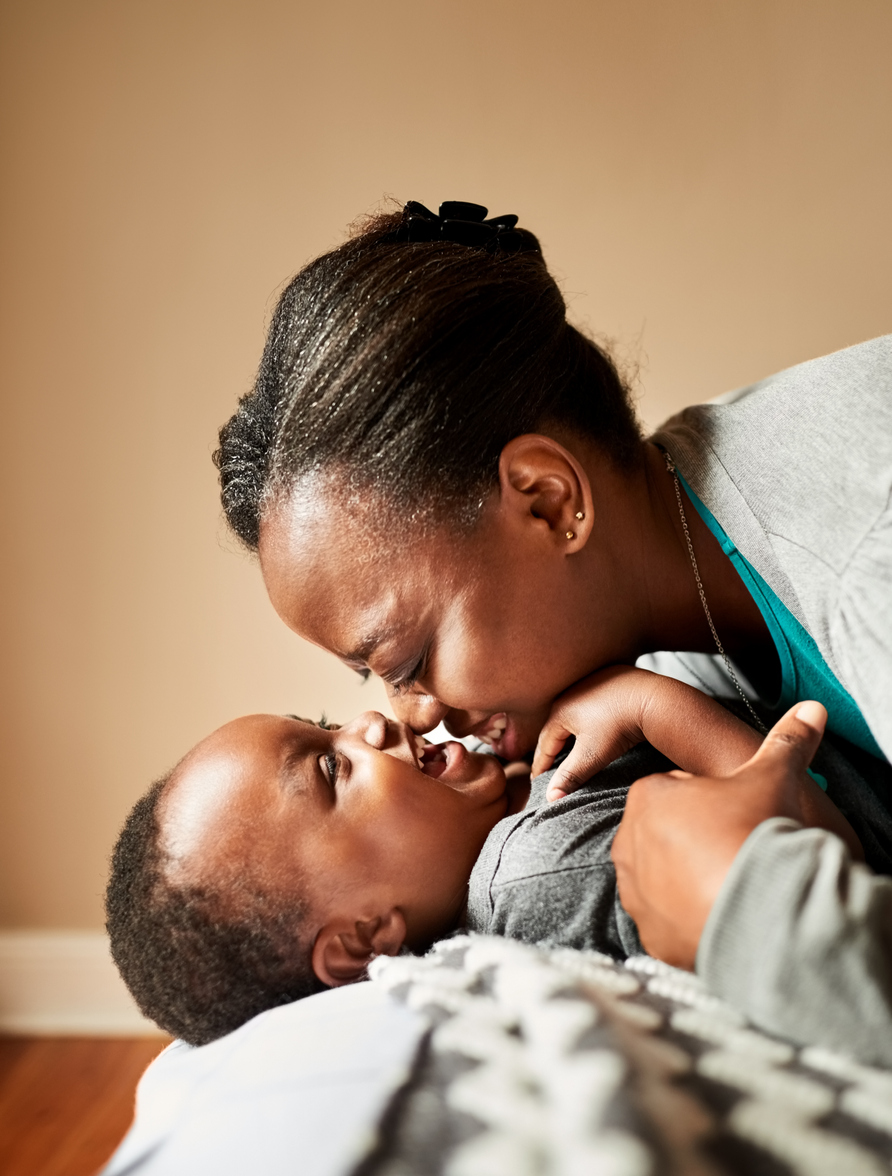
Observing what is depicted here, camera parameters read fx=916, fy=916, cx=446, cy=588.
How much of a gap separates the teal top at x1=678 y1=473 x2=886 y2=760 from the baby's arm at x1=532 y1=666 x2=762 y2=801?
0.30 feet

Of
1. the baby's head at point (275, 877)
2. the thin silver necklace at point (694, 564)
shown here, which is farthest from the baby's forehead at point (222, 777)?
the thin silver necklace at point (694, 564)

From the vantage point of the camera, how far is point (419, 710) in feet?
3.40

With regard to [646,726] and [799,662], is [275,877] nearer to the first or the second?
[646,726]

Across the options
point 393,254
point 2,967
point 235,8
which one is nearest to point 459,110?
point 235,8

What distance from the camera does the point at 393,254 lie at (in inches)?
37.8

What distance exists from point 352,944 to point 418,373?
59 centimetres

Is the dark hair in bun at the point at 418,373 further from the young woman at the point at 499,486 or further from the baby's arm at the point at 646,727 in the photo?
the baby's arm at the point at 646,727

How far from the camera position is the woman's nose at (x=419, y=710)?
1.02 metres

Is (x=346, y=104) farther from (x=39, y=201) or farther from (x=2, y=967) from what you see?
(x=2, y=967)

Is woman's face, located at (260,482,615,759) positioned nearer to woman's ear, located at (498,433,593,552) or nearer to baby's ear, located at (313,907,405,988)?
woman's ear, located at (498,433,593,552)

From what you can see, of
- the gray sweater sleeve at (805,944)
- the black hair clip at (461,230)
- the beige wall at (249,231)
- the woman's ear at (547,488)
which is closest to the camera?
the gray sweater sleeve at (805,944)

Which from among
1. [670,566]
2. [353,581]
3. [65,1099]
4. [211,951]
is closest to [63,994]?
[65,1099]

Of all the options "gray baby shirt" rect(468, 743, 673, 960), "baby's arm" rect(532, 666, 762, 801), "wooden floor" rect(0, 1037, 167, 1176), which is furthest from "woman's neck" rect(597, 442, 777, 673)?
"wooden floor" rect(0, 1037, 167, 1176)

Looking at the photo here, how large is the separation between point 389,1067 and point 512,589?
1.54ft
